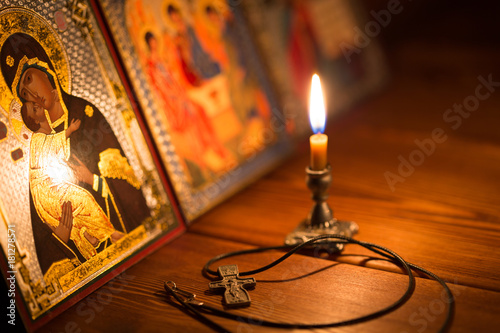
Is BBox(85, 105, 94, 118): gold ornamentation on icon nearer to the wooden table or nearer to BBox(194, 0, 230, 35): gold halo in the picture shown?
the wooden table

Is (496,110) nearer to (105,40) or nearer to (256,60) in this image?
(256,60)

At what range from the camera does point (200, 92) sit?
3.85ft

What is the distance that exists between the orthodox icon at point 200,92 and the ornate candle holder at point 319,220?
0.78ft

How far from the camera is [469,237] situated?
2.98 feet

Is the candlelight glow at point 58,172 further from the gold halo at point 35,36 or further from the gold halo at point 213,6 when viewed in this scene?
the gold halo at point 213,6

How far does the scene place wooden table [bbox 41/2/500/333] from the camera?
76cm

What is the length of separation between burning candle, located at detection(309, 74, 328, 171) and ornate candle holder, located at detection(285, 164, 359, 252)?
0.02 meters

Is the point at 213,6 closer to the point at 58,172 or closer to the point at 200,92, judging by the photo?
the point at 200,92

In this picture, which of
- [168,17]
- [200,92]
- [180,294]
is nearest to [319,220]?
[180,294]

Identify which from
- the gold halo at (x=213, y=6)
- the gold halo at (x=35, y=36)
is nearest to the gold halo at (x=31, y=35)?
the gold halo at (x=35, y=36)

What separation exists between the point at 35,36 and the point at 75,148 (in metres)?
0.20

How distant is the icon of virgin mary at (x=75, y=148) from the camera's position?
824mm

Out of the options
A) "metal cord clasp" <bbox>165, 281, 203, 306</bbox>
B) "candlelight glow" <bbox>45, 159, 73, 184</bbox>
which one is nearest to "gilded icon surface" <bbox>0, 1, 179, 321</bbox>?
"candlelight glow" <bbox>45, 159, 73, 184</bbox>

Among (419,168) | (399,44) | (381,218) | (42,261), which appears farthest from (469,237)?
(399,44)
